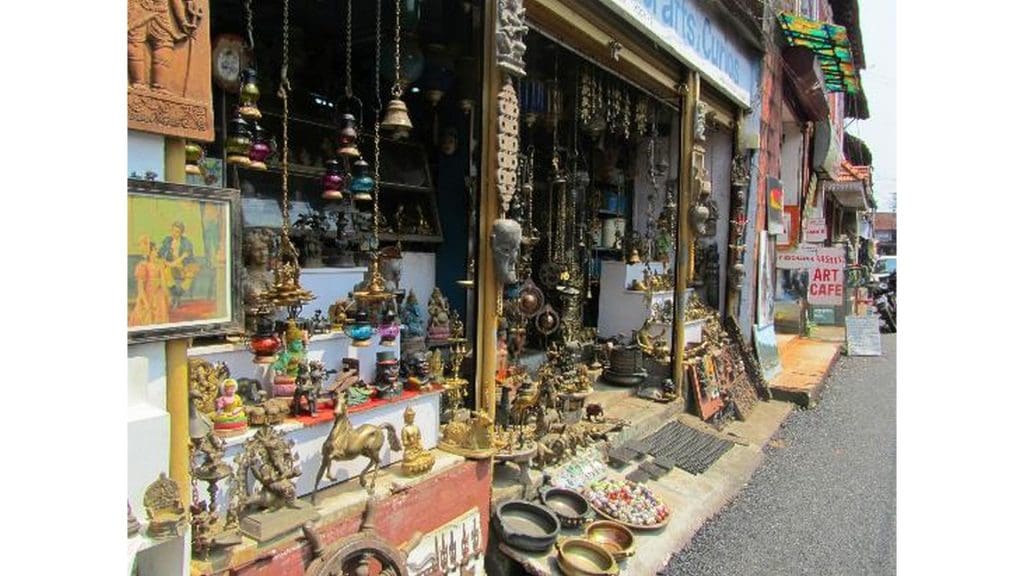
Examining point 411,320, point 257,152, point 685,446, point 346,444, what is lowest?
point 685,446

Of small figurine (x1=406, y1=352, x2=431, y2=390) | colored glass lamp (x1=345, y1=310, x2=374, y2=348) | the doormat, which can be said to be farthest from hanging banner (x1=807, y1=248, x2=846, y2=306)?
colored glass lamp (x1=345, y1=310, x2=374, y2=348)

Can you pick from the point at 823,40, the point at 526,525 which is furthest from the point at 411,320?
the point at 823,40

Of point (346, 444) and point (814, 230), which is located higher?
point (814, 230)

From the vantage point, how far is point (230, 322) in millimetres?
2301

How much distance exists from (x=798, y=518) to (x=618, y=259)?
190 inches

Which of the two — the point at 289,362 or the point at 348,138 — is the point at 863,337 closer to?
the point at 348,138

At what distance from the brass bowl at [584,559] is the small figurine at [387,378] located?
144cm

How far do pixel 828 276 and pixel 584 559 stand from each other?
913cm

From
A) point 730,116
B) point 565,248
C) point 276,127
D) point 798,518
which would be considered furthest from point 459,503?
point 730,116

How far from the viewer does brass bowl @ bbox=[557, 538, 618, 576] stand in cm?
368

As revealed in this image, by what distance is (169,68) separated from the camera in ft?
6.89

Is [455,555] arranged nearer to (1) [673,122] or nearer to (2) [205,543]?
(2) [205,543]

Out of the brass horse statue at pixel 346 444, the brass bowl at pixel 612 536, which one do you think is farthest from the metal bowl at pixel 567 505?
the brass horse statue at pixel 346 444

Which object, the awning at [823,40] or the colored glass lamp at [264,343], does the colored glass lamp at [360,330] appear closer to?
the colored glass lamp at [264,343]
